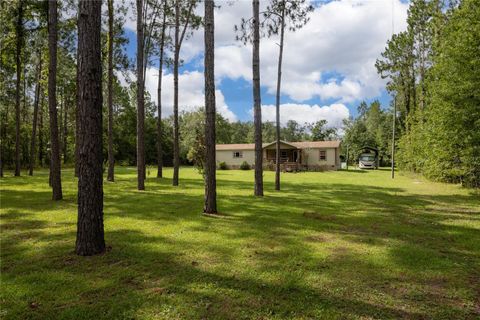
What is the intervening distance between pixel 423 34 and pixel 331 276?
27865mm

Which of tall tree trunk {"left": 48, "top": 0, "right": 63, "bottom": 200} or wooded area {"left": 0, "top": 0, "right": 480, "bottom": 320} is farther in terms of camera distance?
tall tree trunk {"left": 48, "top": 0, "right": 63, "bottom": 200}

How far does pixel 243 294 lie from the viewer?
3.63 m

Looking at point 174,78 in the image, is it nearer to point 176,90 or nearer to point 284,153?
point 176,90

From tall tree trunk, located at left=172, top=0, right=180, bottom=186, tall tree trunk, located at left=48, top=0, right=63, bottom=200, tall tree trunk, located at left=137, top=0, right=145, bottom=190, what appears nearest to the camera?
tall tree trunk, located at left=48, top=0, right=63, bottom=200

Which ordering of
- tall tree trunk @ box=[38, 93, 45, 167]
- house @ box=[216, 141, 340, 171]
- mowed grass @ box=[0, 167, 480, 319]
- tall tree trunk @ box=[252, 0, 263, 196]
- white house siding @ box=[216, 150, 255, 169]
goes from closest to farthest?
mowed grass @ box=[0, 167, 480, 319]
tall tree trunk @ box=[252, 0, 263, 196]
tall tree trunk @ box=[38, 93, 45, 167]
house @ box=[216, 141, 340, 171]
white house siding @ box=[216, 150, 255, 169]

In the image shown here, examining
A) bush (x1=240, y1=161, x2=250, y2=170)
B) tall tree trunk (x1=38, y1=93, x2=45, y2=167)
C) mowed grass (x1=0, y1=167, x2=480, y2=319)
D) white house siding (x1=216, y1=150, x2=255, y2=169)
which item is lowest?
mowed grass (x1=0, y1=167, x2=480, y2=319)

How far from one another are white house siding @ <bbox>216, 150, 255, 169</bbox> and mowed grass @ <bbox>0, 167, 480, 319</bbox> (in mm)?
32072

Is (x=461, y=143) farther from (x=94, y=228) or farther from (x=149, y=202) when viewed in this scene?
(x=94, y=228)

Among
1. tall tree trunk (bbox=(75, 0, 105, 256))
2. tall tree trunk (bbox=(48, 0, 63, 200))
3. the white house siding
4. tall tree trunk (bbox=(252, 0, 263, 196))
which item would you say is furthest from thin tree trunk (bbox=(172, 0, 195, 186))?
the white house siding

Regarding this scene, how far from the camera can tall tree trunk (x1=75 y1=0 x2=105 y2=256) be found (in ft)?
15.6

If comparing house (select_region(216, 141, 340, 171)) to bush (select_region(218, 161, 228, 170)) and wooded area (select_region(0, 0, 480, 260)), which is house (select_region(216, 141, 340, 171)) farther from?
wooded area (select_region(0, 0, 480, 260))

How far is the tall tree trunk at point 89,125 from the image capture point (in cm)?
477

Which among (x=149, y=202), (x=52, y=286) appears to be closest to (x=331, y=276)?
(x=52, y=286)

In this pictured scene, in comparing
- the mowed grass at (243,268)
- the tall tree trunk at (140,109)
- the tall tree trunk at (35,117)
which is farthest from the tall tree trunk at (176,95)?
the tall tree trunk at (35,117)
